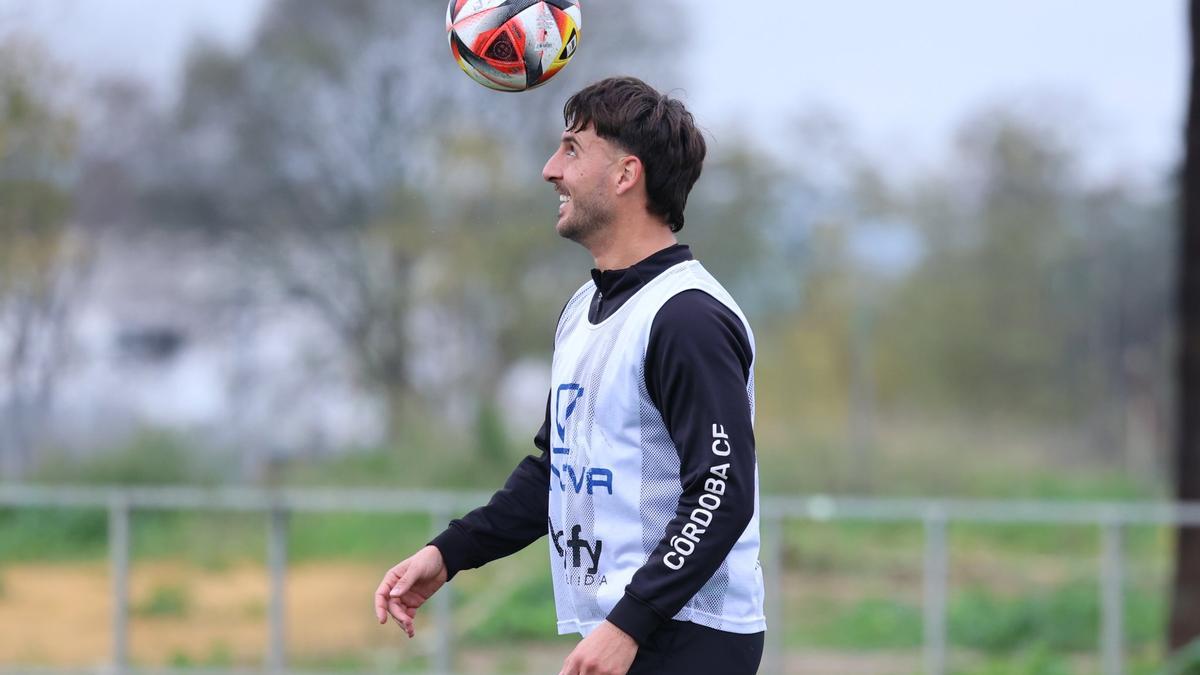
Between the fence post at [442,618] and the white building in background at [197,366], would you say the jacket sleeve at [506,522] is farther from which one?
the white building in background at [197,366]

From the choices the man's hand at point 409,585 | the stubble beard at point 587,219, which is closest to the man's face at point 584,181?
the stubble beard at point 587,219

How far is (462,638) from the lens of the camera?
32.8 ft

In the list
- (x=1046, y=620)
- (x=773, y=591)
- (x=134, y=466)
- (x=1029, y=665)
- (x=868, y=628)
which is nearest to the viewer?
(x=773, y=591)

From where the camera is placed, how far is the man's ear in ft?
10.3

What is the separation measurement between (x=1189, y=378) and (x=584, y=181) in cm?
687

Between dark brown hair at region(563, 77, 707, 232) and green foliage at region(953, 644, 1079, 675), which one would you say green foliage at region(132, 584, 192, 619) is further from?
dark brown hair at region(563, 77, 707, 232)

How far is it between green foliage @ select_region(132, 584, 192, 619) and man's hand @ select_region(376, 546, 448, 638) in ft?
21.7

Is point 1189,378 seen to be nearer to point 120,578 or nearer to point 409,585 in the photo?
point 120,578

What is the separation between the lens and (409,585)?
10.9 feet

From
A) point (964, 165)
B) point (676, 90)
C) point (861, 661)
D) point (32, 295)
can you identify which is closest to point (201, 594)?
point (861, 661)

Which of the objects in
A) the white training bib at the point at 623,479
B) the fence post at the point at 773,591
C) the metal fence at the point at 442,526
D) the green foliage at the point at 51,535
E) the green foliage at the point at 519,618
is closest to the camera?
the white training bib at the point at 623,479

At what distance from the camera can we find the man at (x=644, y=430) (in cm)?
286

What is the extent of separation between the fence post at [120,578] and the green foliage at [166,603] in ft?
2.68

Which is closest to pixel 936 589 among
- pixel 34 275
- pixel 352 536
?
pixel 352 536
